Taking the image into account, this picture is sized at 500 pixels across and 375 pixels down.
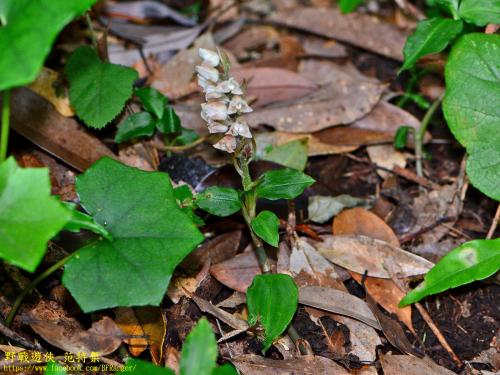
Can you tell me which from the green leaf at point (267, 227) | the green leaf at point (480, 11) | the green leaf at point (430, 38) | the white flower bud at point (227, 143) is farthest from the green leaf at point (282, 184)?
the green leaf at point (480, 11)

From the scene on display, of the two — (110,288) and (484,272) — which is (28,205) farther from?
(484,272)

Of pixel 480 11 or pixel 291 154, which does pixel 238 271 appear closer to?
pixel 291 154

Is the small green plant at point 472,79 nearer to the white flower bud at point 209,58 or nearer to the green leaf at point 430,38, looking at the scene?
the green leaf at point 430,38

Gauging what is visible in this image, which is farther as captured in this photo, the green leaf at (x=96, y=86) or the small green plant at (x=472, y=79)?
the green leaf at (x=96, y=86)

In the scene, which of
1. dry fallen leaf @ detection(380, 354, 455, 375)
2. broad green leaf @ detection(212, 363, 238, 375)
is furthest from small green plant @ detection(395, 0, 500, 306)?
broad green leaf @ detection(212, 363, 238, 375)

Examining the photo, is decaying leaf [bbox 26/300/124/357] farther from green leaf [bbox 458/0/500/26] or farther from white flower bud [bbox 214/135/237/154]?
green leaf [bbox 458/0/500/26]
